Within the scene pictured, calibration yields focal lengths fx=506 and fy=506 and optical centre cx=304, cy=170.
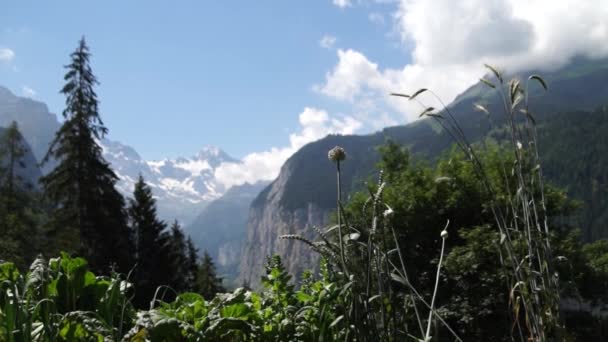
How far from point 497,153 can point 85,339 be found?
54.9 feet

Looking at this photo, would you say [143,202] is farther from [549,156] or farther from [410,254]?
[549,156]

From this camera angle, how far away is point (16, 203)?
22875 millimetres

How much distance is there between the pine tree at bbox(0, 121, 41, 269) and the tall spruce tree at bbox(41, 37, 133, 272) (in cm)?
129

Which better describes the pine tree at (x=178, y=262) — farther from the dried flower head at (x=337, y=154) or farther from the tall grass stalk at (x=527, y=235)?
the tall grass stalk at (x=527, y=235)

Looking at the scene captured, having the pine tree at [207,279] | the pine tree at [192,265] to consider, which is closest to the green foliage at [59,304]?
the pine tree at [192,265]

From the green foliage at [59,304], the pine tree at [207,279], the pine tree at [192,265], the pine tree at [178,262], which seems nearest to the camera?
the green foliage at [59,304]

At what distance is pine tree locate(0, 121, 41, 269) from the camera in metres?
20.9

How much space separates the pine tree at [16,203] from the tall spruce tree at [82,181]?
1295 millimetres

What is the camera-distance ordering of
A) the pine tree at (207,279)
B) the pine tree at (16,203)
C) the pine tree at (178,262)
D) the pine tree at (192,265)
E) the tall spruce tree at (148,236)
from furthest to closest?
the pine tree at (207,279) < the pine tree at (192,265) < the pine tree at (178,262) < the tall spruce tree at (148,236) < the pine tree at (16,203)

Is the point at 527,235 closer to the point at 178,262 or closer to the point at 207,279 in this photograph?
the point at 178,262

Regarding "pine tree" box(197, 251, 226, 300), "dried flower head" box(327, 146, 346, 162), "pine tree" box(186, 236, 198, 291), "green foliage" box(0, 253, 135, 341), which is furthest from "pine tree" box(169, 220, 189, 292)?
"dried flower head" box(327, 146, 346, 162)

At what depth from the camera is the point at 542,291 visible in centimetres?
145

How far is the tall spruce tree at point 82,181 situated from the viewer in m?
21.3

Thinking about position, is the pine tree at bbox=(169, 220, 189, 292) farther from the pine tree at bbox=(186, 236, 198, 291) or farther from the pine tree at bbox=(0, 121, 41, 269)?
the pine tree at bbox=(0, 121, 41, 269)
